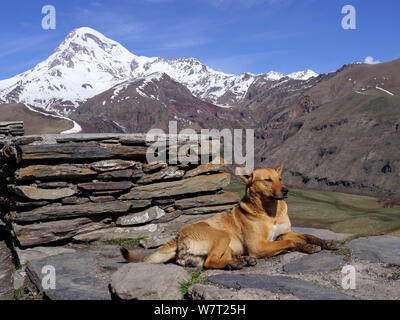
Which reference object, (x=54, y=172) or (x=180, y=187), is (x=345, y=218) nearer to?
(x=180, y=187)

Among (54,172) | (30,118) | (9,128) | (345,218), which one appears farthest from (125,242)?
(30,118)

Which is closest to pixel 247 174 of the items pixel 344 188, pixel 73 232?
pixel 73 232

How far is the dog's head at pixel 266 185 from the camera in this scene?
22.3 feet

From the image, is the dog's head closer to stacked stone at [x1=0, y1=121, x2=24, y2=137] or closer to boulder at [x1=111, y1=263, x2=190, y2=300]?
boulder at [x1=111, y1=263, x2=190, y2=300]

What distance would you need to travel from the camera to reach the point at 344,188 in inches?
7628

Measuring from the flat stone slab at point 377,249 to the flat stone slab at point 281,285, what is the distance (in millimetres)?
1765

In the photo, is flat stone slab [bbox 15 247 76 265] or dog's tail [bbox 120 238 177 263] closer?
dog's tail [bbox 120 238 177 263]

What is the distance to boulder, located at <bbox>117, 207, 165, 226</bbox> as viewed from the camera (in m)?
9.02

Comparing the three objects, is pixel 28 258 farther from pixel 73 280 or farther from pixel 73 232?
pixel 73 280

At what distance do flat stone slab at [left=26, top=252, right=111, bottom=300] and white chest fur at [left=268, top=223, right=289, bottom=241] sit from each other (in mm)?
3251

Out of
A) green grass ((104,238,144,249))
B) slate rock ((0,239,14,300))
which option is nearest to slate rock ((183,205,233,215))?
green grass ((104,238,144,249))

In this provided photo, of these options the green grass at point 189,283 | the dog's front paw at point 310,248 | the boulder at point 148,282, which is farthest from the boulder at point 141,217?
the dog's front paw at point 310,248

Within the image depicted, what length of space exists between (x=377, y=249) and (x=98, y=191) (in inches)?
249

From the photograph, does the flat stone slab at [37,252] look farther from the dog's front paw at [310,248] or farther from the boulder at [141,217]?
the dog's front paw at [310,248]
